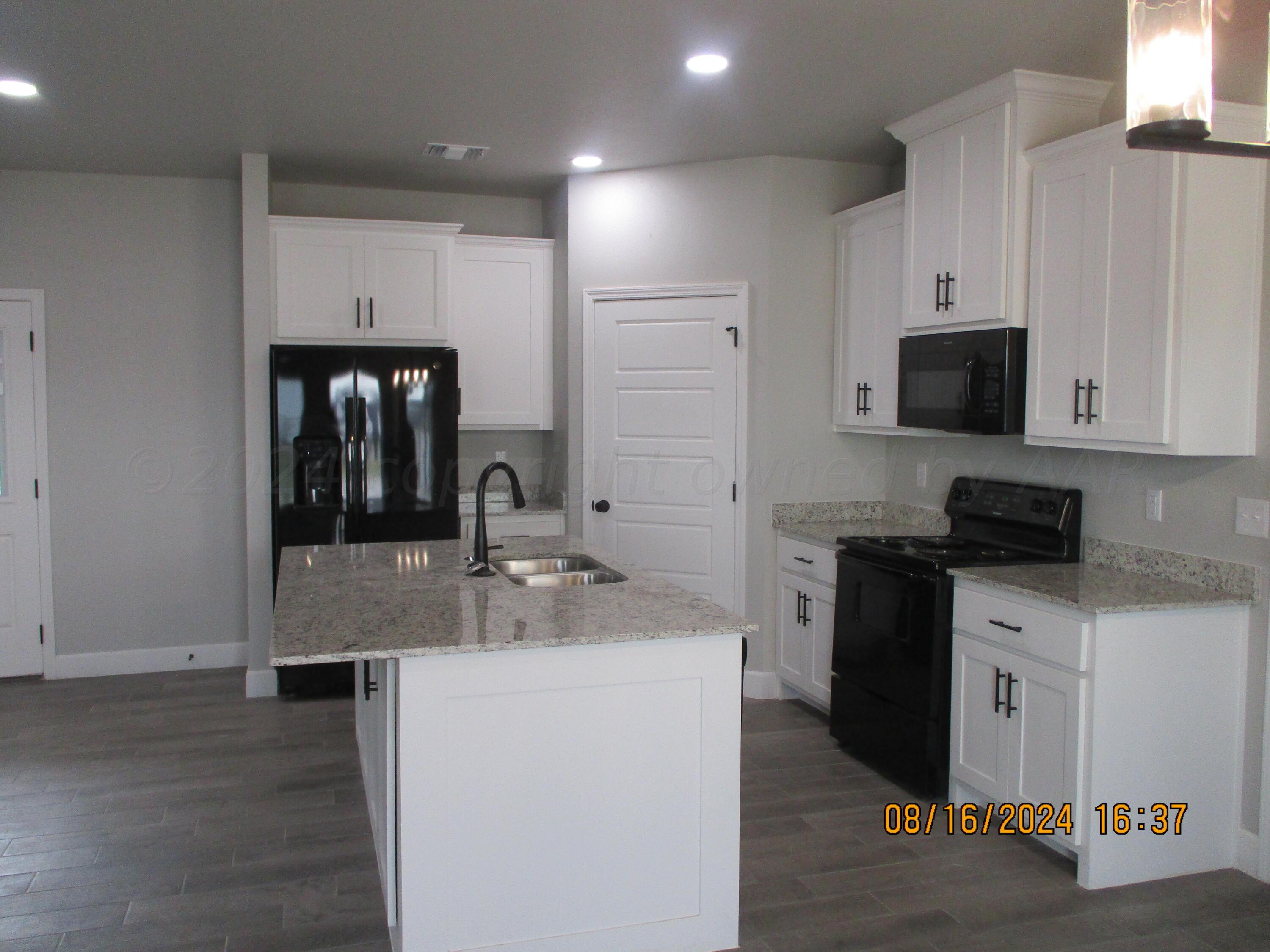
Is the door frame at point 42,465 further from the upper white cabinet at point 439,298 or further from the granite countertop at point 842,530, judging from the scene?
the granite countertop at point 842,530

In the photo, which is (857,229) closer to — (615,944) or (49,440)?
(615,944)

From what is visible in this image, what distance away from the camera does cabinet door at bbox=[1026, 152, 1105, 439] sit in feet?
10.4

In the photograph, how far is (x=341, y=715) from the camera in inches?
177

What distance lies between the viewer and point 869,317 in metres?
4.52

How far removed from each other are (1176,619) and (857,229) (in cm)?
240

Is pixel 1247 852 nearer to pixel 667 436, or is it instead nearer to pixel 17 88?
pixel 667 436

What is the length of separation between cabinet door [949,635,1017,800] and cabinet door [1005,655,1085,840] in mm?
42

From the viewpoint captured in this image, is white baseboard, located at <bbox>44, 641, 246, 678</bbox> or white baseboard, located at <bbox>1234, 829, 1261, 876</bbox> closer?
white baseboard, located at <bbox>1234, 829, 1261, 876</bbox>

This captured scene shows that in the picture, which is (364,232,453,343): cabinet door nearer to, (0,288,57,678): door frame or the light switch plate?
(0,288,57,678): door frame

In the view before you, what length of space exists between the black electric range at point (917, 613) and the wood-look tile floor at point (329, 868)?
7.6 inches

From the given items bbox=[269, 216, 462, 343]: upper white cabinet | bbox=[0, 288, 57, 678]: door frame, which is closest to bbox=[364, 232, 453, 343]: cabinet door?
bbox=[269, 216, 462, 343]: upper white cabinet

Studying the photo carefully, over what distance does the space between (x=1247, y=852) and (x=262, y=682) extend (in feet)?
13.8

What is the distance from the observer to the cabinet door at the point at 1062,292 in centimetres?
318

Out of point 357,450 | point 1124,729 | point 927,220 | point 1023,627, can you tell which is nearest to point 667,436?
point 357,450
